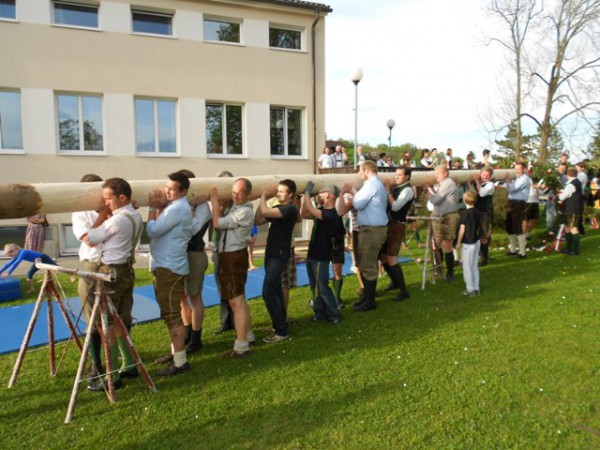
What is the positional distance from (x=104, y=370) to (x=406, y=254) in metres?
8.02

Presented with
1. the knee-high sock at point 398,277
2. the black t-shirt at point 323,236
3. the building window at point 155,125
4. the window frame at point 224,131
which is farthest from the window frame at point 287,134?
the black t-shirt at point 323,236

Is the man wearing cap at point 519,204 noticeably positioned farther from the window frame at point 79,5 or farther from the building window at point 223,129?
the window frame at point 79,5

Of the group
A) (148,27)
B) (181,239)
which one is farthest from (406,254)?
(148,27)

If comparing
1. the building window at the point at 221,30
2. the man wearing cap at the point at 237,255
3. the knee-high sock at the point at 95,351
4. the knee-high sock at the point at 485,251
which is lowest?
the knee-high sock at the point at 95,351

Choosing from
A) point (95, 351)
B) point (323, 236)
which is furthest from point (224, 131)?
point (95, 351)

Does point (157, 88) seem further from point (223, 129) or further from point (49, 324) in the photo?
point (49, 324)

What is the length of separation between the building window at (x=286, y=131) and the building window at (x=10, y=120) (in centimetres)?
690

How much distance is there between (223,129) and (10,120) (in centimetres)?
550

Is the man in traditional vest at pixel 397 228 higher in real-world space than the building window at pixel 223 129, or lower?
lower

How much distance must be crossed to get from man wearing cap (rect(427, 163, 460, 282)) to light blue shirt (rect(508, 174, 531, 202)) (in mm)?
2565

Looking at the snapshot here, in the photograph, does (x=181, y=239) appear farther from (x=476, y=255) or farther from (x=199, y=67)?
(x=199, y=67)

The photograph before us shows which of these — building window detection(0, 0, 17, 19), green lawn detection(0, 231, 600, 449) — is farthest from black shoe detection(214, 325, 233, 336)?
building window detection(0, 0, 17, 19)

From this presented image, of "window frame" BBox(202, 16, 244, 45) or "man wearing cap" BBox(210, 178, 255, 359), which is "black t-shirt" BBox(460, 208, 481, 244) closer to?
"man wearing cap" BBox(210, 178, 255, 359)

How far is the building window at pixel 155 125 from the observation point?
12.8 meters
